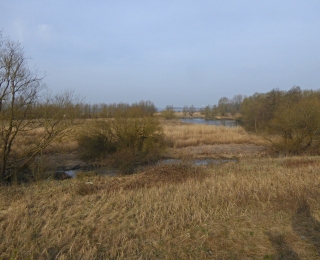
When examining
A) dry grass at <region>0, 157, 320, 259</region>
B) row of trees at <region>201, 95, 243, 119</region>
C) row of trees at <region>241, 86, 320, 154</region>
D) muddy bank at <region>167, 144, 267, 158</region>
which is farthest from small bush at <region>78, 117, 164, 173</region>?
row of trees at <region>201, 95, 243, 119</region>

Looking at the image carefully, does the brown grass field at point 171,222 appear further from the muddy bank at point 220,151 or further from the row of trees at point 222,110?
the row of trees at point 222,110

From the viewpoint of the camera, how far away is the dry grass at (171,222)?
3.64 metres


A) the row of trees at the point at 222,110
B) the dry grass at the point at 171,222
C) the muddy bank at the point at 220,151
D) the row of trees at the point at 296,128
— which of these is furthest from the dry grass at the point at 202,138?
the row of trees at the point at 222,110

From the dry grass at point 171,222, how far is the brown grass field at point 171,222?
0.05ft

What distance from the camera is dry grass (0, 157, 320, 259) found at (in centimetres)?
364

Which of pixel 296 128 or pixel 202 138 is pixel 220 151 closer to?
pixel 202 138

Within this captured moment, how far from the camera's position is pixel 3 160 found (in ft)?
35.1

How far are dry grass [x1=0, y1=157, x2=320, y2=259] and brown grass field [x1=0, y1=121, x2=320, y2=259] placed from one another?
14 millimetres

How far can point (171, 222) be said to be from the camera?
4613 millimetres

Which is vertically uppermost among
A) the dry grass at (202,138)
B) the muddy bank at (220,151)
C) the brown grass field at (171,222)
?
the brown grass field at (171,222)

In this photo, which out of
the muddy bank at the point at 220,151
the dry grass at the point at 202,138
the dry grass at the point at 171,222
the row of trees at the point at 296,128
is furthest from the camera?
the dry grass at the point at 202,138

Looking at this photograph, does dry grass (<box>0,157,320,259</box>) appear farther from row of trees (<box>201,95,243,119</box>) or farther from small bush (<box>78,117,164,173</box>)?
row of trees (<box>201,95,243,119</box>)

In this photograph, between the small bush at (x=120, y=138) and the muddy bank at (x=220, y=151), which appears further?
the muddy bank at (x=220, y=151)

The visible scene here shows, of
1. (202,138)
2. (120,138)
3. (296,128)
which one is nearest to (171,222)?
(120,138)
